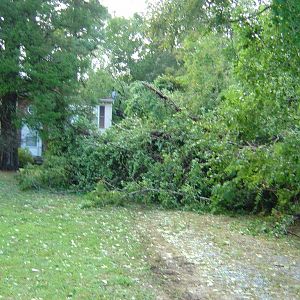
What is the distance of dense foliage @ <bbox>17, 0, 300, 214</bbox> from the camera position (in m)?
6.89

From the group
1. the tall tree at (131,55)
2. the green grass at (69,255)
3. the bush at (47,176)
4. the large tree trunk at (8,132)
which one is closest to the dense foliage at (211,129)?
the bush at (47,176)

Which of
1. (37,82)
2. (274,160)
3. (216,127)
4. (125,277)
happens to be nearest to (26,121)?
(37,82)

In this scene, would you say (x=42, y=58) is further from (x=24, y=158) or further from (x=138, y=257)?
(x=138, y=257)

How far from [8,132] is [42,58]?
3610 mm

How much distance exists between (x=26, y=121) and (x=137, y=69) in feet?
86.8

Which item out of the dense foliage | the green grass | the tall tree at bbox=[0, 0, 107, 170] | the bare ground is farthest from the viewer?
the tall tree at bbox=[0, 0, 107, 170]

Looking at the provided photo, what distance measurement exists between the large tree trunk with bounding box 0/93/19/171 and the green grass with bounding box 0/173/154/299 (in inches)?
373

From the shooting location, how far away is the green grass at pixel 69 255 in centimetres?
580

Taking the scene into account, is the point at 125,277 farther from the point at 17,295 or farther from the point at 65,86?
the point at 65,86

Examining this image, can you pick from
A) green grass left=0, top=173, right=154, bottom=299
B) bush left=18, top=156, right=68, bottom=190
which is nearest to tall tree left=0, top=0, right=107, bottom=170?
bush left=18, top=156, right=68, bottom=190

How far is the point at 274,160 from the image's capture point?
891 cm

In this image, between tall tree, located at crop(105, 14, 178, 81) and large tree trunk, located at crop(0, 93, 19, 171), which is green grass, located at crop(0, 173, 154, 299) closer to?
large tree trunk, located at crop(0, 93, 19, 171)

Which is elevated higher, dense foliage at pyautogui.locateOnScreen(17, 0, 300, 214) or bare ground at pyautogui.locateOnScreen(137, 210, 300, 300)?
dense foliage at pyautogui.locateOnScreen(17, 0, 300, 214)

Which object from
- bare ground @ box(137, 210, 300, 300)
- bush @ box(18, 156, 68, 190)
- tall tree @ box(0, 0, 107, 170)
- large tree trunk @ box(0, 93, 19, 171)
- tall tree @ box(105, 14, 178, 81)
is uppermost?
tall tree @ box(105, 14, 178, 81)
